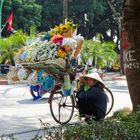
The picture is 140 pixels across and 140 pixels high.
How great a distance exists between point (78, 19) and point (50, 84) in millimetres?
43016

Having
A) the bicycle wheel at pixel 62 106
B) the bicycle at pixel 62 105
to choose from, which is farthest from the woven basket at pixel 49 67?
the bicycle wheel at pixel 62 106

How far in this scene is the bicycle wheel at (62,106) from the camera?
1046 centimetres

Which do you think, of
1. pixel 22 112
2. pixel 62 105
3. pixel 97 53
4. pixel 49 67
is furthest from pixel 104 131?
pixel 97 53

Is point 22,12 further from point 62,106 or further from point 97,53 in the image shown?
point 62,106

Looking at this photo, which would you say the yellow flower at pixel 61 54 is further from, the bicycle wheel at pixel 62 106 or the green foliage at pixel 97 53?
the green foliage at pixel 97 53

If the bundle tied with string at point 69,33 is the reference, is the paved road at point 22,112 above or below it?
below

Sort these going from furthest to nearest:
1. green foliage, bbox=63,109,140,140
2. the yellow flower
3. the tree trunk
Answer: the yellow flower < the tree trunk < green foliage, bbox=63,109,140,140

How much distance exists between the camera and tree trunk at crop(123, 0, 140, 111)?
8312 millimetres

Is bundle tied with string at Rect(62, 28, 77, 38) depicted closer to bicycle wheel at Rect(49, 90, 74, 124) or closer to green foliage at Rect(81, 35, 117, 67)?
bicycle wheel at Rect(49, 90, 74, 124)

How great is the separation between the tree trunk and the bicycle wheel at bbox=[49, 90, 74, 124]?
2170mm

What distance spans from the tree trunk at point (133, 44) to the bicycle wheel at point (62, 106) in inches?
85.4

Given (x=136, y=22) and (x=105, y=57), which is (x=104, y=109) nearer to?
(x=136, y=22)

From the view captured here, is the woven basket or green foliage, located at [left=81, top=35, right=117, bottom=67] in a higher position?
green foliage, located at [left=81, top=35, right=117, bottom=67]

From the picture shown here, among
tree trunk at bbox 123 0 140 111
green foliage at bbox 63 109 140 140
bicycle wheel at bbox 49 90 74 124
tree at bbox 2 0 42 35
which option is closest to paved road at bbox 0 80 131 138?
bicycle wheel at bbox 49 90 74 124
